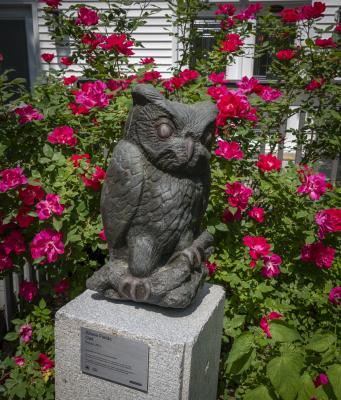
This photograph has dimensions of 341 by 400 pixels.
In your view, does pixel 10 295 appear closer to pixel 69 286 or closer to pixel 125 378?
pixel 69 286

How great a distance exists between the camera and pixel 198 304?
185 centimetres

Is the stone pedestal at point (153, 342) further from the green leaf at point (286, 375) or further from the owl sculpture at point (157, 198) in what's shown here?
the green leaf at point (286, 375)

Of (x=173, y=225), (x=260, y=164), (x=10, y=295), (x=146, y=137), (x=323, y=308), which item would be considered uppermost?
(x=146, y=137)

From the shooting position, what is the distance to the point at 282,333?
167 cm

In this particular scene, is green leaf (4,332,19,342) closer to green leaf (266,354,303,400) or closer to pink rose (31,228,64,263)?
pink rose (31,228,64,263)

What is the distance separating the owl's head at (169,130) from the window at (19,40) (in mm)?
6382

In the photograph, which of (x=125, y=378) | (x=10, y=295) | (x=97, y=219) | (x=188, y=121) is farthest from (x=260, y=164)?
(x=10, y=295)

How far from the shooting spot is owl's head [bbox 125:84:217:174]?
1.54 meters

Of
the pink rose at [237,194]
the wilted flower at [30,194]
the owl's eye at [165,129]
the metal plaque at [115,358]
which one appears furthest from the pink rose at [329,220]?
the wilted flower at [30,194]

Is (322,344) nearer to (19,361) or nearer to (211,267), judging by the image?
(211,267)

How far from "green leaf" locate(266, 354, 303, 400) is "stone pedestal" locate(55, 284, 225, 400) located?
32 cm

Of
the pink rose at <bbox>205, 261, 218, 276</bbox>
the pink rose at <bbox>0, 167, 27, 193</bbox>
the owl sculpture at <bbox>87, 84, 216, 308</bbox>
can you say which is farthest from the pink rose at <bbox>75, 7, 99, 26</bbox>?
the pink rose at <bbox>205, 261, 218, 276</bbox>

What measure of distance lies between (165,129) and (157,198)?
29 cm

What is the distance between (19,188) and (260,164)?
1.40 metres
